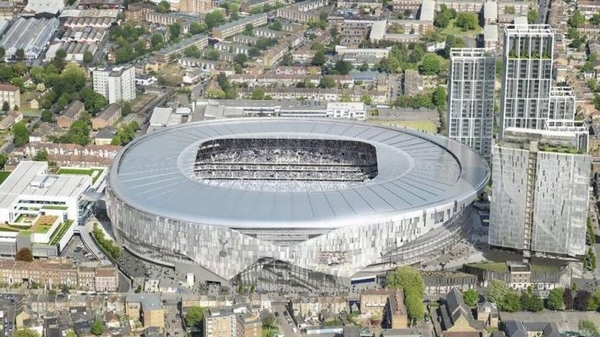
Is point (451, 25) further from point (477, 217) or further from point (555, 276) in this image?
point (555, 276)

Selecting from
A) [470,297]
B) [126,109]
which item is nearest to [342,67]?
[126,109]

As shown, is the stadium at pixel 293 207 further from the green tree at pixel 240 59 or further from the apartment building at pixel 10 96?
the green tree at pixel 240 59

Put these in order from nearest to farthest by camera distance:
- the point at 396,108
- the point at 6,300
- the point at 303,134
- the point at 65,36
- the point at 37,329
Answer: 1. the point at 37,329
2. the point at 6,300
3. the point at 303,134
4. the point at 396,108
5. the point at 65,36

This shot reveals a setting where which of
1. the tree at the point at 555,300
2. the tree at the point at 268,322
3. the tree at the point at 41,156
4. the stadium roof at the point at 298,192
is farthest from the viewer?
the tree at the point at 41,156

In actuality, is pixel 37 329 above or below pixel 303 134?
below

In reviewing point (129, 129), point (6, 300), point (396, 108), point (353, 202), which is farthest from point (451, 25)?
point (6, 300)

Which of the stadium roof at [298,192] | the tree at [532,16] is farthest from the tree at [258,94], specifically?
the tree at [532,16]

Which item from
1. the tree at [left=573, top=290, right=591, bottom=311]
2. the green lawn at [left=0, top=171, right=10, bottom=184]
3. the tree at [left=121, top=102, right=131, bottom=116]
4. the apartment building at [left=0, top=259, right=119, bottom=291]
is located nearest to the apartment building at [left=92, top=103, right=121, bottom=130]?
the tree at [left=121, top=102, right=131, bottom=116]

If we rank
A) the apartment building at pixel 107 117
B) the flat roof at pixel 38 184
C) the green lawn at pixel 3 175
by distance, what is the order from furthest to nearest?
the apartment building at pixel 107 117 → the green lawn at pixel 3 175 → the flat roof at pixel 38 184
